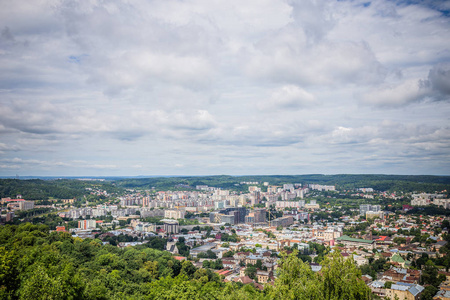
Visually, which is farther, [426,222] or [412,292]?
[426,222]

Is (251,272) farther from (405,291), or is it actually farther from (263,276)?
(405,291)

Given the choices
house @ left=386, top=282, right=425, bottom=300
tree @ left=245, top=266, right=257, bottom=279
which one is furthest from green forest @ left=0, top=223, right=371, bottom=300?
house @ left=386, top=282, right=425, bottom=300

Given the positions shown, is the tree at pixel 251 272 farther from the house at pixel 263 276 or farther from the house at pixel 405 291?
the house at pixel 405 291

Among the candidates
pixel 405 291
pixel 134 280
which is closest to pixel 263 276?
pixel 405 291

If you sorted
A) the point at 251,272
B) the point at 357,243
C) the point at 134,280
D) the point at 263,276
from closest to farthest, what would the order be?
1. the point at 134,280
2. the point at 263,276
3. the point at 251,272
4. the point at 357,243

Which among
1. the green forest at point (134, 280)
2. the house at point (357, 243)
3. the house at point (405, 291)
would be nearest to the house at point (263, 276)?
the house at point (405, 291)

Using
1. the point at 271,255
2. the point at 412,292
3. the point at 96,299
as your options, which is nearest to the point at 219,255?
the point at 271,255

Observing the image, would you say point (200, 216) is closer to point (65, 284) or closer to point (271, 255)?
point (271, 255)

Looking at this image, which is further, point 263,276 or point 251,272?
point 251,272

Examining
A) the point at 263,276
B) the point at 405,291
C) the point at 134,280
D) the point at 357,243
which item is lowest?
the point at 263,276

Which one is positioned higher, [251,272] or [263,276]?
[251,272]

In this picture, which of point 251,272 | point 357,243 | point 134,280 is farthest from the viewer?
point 357,243
